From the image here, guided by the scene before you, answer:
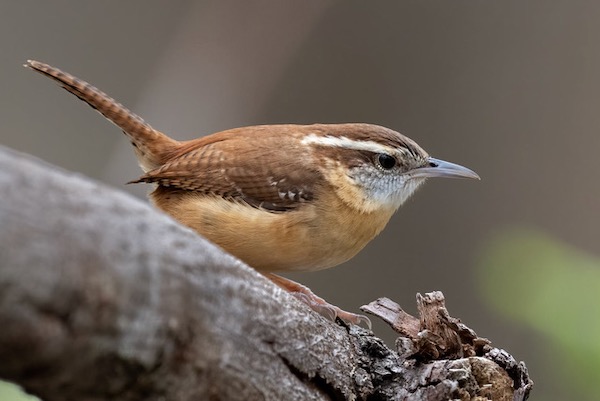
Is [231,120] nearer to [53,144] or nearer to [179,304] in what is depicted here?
[53,144]

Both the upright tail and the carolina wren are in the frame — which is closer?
the carolina wren

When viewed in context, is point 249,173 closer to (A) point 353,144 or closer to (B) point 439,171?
(A) point 353,144

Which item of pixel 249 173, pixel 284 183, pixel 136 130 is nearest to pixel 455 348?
pixel 284 183

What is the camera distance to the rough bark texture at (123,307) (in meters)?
1.17

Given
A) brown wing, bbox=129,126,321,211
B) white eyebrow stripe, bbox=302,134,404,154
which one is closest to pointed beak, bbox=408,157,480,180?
white eyebrow stripe, bbox=302,134,404,154

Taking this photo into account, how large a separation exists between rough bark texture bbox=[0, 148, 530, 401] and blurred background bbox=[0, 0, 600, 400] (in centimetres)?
392

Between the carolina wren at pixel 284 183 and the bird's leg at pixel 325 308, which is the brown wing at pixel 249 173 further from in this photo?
the bird's leg at pixel 325 308

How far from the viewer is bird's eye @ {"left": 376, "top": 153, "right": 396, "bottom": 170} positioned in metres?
2.97

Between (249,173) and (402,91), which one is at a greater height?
(402,91)

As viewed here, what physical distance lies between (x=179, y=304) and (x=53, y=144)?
15.4ft

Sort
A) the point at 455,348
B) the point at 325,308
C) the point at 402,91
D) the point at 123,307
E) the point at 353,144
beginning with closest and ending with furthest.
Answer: the point at 123,307
the point at 455,348
the point at 325,308
the point at 353,144
the point at 402,91

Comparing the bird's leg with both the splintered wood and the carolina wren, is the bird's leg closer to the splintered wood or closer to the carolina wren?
the carolina wren

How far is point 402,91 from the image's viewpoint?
19.6 feet

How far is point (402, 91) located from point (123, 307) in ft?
16.2
